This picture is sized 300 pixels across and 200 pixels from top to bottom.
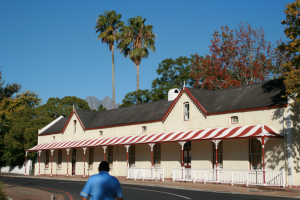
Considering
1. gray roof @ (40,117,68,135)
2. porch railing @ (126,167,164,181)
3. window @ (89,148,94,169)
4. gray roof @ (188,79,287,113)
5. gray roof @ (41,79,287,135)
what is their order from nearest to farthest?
gray roof @ (188,79,287,113) → gray roof @ (41,79,287,135) → porch railing @ (126,167,164,181) → window @ (89,148,94,169) → gray roof @ (40,117,68,135)

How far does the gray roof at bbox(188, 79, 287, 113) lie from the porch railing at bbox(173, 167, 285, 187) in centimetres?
423

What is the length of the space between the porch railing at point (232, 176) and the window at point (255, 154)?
123 cm

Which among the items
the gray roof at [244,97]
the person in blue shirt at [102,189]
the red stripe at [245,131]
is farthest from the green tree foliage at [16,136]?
the person in blue shirt at [102,189]

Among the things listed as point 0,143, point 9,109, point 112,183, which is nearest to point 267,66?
point 112,183

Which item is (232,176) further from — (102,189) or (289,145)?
(102,189)

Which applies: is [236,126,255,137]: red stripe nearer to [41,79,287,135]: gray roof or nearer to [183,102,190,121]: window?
[41,79,287,135]: gray roof

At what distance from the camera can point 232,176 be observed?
2216 cm

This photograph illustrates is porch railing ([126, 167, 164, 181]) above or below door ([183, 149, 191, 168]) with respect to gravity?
below

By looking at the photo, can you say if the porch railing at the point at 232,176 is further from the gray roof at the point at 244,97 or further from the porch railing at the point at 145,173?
the gray roof at the point at 244,97

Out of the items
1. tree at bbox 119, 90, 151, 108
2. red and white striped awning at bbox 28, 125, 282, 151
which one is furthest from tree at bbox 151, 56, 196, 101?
red and white striped awning at bbox 28, 125, 282, 151

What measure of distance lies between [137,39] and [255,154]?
2773 cm

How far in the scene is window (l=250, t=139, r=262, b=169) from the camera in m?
22.5

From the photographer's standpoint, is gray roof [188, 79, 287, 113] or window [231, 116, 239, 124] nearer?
gray roof [188, 79, 287, 113]

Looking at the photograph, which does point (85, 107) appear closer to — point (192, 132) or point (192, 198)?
point (192, 132)
